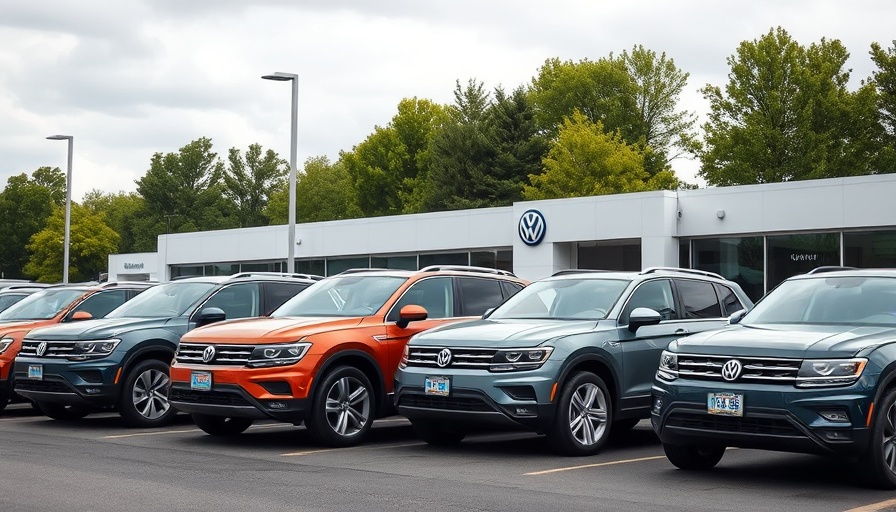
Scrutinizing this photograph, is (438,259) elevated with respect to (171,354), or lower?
elevated

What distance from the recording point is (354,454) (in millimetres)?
11812

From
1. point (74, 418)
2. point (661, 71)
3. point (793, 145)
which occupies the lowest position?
point (74, 418)

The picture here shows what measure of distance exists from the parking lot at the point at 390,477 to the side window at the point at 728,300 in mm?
1715

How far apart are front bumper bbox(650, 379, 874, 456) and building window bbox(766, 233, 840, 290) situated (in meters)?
19.0

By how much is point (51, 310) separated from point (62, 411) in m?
3.03

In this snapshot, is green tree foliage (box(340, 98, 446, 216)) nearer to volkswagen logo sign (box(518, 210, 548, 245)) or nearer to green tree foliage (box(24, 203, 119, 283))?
green tree foliage (box(24, 203, 119, 283))

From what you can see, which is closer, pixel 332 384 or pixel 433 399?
pixel 433 399

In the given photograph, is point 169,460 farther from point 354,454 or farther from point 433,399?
point 433,399

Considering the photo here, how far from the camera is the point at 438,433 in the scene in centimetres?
1264

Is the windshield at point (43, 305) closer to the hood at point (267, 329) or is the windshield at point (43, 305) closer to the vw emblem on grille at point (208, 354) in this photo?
the hood at point (267, 329)

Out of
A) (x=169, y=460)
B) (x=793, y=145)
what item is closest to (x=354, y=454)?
(x=169, y=460)

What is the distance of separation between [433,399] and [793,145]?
1823 inches

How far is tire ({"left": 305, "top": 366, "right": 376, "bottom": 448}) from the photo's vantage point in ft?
39.8

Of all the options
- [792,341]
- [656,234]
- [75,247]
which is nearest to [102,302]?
[792,341]
